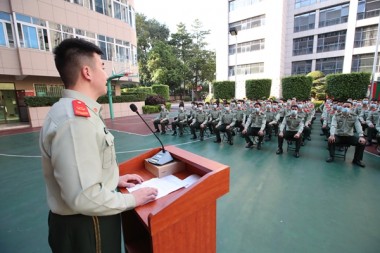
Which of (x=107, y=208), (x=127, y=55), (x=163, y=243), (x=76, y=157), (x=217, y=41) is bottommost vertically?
(x=163, y=243)

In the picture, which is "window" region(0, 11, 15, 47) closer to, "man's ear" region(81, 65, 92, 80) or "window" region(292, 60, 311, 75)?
"man's ear" region(81, 65, 92, 80)

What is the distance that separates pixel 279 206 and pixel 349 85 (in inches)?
567

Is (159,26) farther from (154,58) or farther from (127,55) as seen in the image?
(127,55)

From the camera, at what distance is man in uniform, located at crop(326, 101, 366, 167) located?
176 inches

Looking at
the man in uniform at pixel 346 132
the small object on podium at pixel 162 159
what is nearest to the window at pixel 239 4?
the man in uniform at pixel 346 132

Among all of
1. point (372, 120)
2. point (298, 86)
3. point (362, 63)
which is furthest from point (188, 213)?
point (362, 63)

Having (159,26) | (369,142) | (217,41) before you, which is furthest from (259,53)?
(159,26)

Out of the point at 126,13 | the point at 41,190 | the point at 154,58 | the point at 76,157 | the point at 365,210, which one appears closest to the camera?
the point at 76,157

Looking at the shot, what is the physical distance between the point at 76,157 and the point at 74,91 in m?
0.39

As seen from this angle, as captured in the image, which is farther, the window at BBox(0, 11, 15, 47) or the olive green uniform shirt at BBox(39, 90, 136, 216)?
the window at BBox(0, 11, 15, 47)

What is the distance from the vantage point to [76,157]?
2.72 ft

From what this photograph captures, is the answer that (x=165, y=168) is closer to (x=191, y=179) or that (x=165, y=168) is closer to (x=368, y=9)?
(x=191, y=179)

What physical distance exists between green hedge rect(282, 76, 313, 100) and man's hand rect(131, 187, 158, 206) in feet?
56.3

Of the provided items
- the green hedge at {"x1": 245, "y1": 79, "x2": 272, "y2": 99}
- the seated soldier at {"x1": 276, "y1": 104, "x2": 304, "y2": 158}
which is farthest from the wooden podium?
the green hedge at {"x1": 245, "y1": 79, "x2": 272, "y2": 99}
